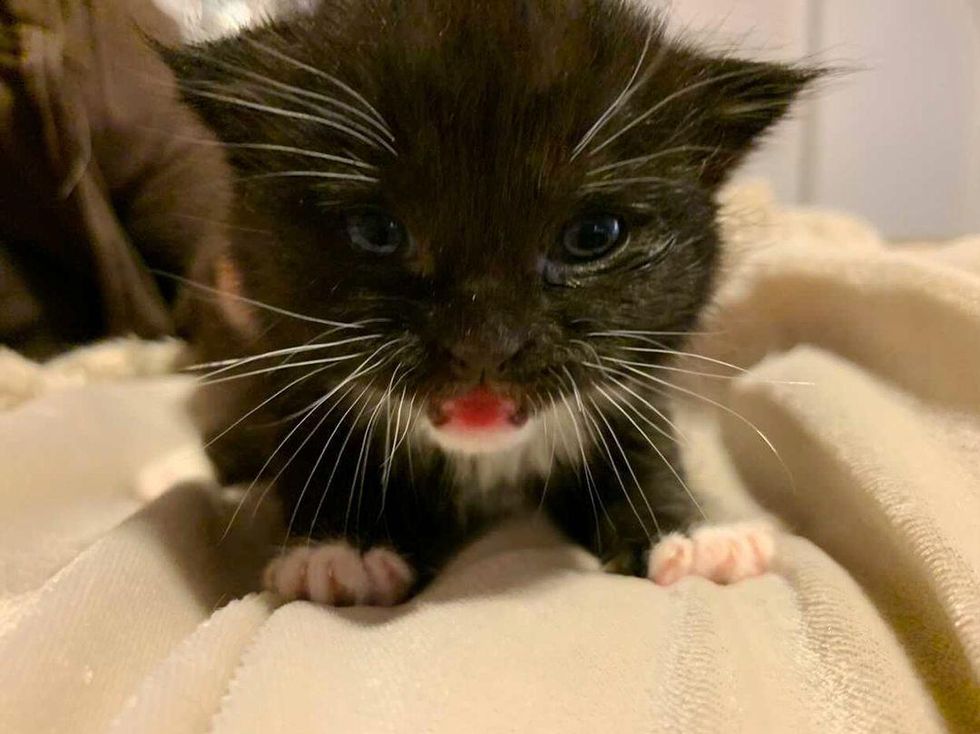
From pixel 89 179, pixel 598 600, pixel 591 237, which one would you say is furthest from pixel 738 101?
pixel 89 179

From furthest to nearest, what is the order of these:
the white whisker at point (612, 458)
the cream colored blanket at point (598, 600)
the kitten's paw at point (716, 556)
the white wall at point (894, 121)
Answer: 1. the white wall at point (894, 121)
2. the white whisker at point (612, 458)
3. the kitten's paw at point (716, 556)
4. the cream colored blanket at point (598, 600)

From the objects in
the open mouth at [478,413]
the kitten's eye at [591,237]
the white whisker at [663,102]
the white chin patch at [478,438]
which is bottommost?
the white chin patch at [478,438]

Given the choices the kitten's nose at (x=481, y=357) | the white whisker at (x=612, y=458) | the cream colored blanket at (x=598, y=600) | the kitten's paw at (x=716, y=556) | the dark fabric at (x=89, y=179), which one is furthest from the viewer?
the dark fabric at (x=89, y=179)

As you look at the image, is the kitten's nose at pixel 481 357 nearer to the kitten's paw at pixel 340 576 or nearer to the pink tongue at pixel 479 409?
the pink tongue at pixel 479 409

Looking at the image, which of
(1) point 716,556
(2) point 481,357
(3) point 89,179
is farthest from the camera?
(3) point 89,179

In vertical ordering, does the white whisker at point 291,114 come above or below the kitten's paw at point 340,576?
above

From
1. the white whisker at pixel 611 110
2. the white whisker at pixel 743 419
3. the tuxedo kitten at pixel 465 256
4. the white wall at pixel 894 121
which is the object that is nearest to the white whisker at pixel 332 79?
Result: the tuxedo kitten at pixel 465 256

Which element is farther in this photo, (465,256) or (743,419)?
(743,419)

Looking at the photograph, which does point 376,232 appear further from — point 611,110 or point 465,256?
point 611,110
